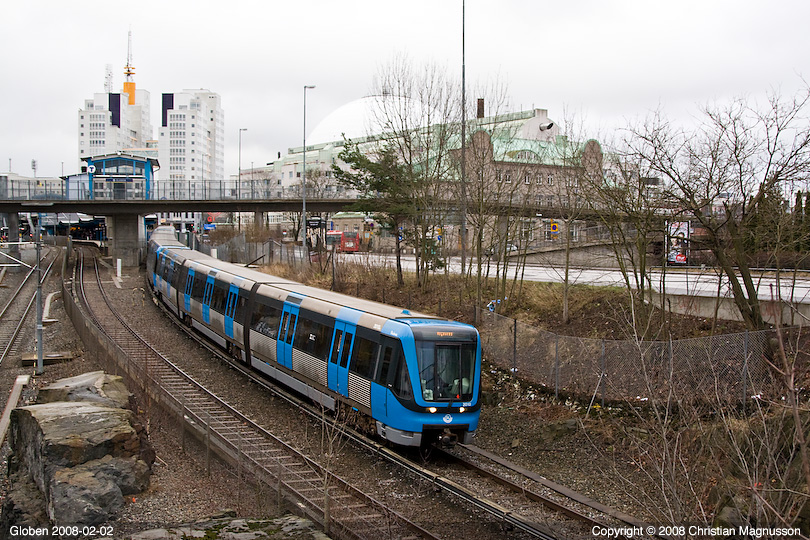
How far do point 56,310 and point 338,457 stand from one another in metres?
28.0

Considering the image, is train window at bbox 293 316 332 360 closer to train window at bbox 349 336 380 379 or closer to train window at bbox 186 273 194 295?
train window at bbox 349 336 380 379

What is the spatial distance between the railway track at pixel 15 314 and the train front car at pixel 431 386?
63.8 feet

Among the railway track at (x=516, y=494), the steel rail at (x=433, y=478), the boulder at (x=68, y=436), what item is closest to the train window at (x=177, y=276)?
the steel rail at (x=433, y=478)

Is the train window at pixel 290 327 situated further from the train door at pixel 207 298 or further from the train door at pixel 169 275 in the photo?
the train door at pixel 169 275

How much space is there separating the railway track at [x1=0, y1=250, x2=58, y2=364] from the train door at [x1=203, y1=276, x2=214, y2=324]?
7.98m

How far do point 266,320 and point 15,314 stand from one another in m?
22.5

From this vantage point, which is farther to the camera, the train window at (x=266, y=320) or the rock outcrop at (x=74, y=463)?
the train window at (x=266, y=320)

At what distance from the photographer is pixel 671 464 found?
262 inches

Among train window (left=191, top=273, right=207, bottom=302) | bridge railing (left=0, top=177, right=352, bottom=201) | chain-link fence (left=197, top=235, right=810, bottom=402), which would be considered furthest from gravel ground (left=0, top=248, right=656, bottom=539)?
bridge railing (left=0, top=177, right=352, bottom=201)

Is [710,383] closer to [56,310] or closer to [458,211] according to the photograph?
[458,211]

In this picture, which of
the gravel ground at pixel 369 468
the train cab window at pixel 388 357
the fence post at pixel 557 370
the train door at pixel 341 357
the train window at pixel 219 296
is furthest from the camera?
the train window at pixel 219 296

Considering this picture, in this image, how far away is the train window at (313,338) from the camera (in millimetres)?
15492

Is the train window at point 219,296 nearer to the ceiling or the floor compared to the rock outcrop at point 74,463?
nearer to the ceiling

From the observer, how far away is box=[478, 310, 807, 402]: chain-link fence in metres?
13.7
